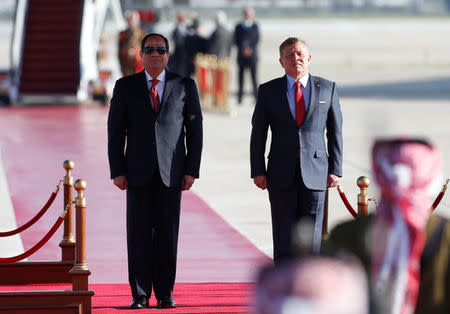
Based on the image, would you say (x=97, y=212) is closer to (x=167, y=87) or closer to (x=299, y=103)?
(x=167, y=87)

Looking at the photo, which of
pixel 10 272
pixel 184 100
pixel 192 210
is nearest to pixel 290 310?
pixel 184 100

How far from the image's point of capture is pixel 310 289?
8.29ft

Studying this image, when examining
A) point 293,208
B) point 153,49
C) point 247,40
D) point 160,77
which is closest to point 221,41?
point 247,40

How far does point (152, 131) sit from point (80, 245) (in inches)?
34.3

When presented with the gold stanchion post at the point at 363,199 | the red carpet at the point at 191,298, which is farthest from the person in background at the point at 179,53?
the gold stanchion post at the point at 363,199

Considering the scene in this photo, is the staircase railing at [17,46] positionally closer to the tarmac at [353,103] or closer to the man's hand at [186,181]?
the tarmac at [353,103]

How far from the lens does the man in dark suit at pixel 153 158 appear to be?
725cm

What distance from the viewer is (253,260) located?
370 inches

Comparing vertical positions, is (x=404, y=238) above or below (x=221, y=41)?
above

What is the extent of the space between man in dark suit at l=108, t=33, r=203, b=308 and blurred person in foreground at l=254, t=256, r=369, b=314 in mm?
4623

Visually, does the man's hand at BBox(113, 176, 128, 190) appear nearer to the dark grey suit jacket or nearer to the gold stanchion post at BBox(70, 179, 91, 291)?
the dark grey suit jacket

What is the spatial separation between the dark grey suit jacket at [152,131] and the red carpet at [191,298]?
2.77 ft

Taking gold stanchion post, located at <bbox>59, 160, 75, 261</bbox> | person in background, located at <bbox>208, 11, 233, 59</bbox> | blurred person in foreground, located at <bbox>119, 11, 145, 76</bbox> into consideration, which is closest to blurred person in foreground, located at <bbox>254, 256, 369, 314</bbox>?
gold stanchion post, located at <bbox>59, 160, 75, 261</bbox>

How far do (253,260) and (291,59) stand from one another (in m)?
2.93
